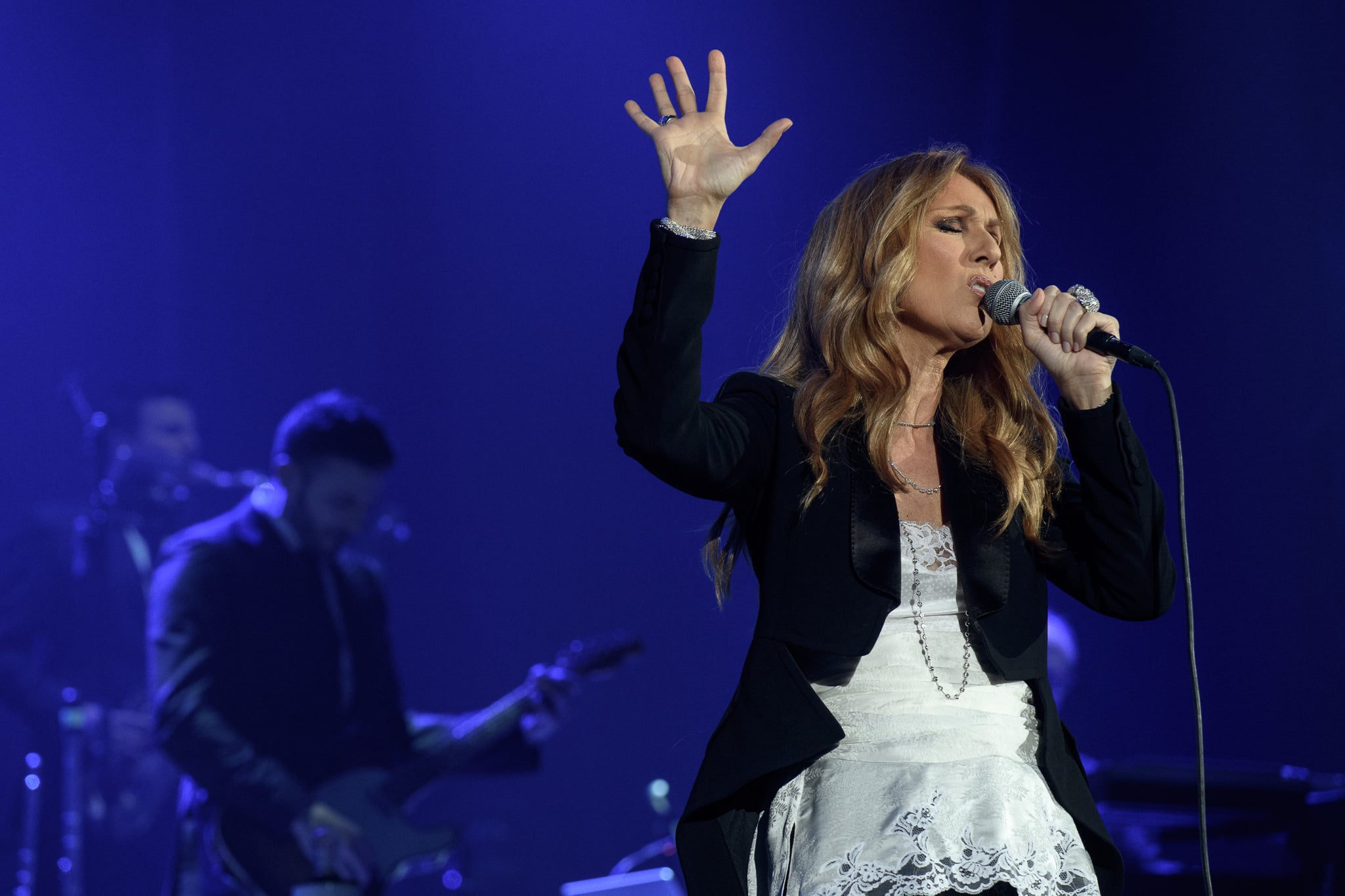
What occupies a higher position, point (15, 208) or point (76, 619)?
point (15, 208)

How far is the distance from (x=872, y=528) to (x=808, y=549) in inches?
3.0

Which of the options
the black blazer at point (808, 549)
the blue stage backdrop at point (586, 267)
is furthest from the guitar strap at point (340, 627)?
the black blazer at point (808, 549)

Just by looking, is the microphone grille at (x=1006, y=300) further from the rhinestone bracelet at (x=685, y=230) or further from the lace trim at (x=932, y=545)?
the rhinestone bracelet at (x=685, y=230)

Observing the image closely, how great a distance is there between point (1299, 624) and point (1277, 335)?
91 centimetres

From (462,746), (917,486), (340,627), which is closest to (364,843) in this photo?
(462,746)

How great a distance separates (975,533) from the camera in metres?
1.39

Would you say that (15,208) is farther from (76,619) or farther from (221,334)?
(76,619)

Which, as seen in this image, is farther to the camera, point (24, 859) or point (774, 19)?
point (774, 19)

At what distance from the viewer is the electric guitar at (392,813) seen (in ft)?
11.7

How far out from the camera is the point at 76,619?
3.57 m

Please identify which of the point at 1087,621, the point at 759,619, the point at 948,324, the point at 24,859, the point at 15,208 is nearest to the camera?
the point at 759,619

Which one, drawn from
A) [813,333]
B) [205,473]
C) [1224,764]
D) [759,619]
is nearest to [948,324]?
[813,333]

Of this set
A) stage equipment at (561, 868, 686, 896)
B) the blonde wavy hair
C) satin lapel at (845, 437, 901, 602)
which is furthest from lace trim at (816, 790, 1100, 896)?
stage equipment at (561, 868, 686, 896)

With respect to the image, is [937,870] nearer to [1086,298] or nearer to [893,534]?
[893,534]
